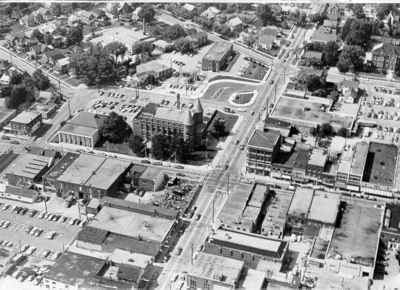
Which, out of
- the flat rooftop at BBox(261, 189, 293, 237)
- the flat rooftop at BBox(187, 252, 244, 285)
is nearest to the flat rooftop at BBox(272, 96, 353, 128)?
the flat rooftop at BBox(261, 189, 293, 237)

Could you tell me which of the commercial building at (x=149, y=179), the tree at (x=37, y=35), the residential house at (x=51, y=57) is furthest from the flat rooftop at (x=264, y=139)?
the tree at (x=37, y=35)

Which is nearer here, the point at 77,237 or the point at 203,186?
the point at 77,237

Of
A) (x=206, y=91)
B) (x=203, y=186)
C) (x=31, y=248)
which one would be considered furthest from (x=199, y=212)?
(x=206, y=91)

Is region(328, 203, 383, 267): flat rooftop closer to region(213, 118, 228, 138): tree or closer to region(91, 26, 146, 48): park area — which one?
region(213, 118, 228, 138): tree

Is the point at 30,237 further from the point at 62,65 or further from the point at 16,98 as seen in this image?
the point at 62,65

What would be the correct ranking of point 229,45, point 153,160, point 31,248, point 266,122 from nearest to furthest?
point 31,248 → point 153,160 → point 266,122 → point 229,45

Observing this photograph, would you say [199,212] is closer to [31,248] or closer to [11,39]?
[31,248]

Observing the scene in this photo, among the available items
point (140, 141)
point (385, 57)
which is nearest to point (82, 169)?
point (140, 141)
